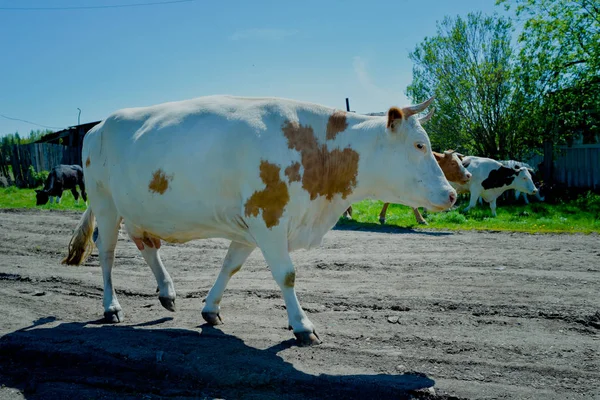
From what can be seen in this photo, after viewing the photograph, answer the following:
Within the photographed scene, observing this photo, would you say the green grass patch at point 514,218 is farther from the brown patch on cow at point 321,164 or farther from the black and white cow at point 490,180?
the brown patch on cow at point 321,164

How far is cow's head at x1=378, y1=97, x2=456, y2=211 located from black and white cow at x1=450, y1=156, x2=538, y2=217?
13.9 metres

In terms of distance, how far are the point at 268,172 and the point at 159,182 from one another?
1.12 meters

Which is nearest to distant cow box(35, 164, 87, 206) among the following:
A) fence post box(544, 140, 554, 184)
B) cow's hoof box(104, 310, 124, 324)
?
cow's hoof box(104, 310, 124, 324)

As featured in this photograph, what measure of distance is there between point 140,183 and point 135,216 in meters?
0.39

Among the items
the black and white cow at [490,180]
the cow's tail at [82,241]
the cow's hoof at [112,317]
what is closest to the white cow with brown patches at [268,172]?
the cow's hoof at [112,317]

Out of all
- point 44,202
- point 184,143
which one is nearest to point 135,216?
point 184,143

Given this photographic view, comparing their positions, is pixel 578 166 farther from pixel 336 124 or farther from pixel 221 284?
pixel 221 284

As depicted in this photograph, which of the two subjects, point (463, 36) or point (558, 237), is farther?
point (463, 36)

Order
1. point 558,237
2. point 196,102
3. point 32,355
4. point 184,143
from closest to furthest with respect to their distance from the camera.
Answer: point 32,355 → point 184,143 → point 196,102 → point 558,237

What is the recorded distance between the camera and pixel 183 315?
5918 mm

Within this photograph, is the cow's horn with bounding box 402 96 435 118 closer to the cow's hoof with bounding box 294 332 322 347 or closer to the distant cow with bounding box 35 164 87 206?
the cow's hoof with bounding box 294 332 322 347

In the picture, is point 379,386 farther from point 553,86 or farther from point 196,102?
point 553,86

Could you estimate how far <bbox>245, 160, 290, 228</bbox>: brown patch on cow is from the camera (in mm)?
4785

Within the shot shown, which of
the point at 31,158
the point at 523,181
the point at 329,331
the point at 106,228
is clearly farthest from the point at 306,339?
the point at 31,158
